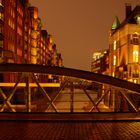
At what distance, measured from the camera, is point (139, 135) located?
13570mm

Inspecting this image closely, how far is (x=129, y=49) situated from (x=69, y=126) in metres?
56.3

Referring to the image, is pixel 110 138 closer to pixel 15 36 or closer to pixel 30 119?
pixel 30 119

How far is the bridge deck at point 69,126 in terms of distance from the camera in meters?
13.3

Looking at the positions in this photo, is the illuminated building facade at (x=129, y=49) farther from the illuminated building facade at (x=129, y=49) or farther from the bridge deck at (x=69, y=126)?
the bridge deck at (x=69, y=126)

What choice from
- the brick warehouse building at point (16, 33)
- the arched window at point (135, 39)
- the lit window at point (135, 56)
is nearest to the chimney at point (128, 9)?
the arched window at point (135, 39)

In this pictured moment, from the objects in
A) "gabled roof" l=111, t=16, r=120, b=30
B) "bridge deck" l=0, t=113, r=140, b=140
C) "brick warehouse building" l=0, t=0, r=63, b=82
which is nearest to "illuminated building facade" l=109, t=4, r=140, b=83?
"gabled roof" l=111, t=16, r=120, b=30

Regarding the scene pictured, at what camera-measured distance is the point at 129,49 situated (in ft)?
233

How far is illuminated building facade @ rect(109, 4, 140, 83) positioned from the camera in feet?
226

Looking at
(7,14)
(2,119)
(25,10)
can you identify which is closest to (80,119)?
(2,119)

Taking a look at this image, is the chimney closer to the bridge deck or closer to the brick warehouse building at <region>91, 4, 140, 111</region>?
the brick warehouse building at <region>91, 4, 140, 111</region>

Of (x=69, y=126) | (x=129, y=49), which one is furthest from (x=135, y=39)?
(x=69, y=126)

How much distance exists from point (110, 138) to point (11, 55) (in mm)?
60522

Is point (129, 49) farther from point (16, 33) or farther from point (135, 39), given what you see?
point (16, 33)

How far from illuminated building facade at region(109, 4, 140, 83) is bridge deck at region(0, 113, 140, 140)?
2004 inches
